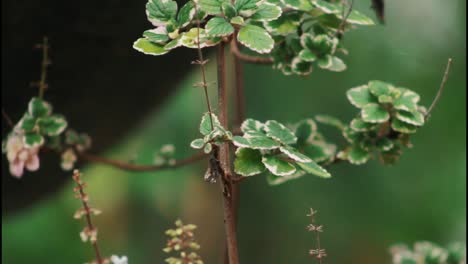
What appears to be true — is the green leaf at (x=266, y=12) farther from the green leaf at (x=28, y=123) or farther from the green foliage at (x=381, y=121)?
the green leaf at (x=28, y=123)

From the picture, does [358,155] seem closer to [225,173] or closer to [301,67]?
[301,67]

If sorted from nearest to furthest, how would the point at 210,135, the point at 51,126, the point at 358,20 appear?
the point at 210,135 < the point at 358,20 < the point at 51,126

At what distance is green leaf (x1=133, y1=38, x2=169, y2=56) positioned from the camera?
638mm

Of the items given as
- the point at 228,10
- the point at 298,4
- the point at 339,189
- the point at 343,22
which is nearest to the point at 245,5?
the point at 228,10

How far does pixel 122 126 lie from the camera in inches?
48.4

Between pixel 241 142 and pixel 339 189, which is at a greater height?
pixel 241 142

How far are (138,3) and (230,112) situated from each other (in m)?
1.00

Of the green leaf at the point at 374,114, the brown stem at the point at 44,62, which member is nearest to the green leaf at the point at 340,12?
the green leaf at the point at 374,114

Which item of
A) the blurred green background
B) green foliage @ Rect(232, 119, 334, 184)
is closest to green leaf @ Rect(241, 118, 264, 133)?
green foliage @ Rect(232, 119, 334, 184)

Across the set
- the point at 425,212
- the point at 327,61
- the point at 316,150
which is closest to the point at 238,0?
the point at 327,61

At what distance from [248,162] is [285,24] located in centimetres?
20

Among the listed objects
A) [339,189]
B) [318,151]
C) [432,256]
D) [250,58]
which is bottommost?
[339,189]

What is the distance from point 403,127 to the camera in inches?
30.5

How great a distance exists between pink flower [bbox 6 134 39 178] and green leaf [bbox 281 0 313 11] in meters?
0.40
